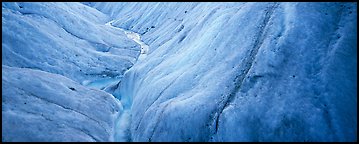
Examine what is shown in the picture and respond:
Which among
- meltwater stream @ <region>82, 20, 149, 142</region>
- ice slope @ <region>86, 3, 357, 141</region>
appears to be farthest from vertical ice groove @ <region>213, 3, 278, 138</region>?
meltwater stream @ <region>82, 20, 149, 142</region>

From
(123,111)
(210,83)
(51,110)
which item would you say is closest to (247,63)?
(210,83)

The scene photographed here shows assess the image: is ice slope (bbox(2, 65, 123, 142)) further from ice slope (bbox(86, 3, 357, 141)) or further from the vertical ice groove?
the vertical ice groove

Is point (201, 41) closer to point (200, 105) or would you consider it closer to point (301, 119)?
point (200, 105)

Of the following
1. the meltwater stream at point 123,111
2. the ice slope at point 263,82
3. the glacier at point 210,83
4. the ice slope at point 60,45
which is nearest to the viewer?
the ice slope at point 263,82

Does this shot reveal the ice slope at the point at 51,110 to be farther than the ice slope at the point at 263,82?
Yes

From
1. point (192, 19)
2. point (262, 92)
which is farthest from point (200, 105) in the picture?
point (192, 19)

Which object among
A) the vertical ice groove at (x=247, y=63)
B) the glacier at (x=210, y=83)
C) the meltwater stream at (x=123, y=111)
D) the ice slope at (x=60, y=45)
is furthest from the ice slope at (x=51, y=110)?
the vertical ice groove at (x=247, y=63)

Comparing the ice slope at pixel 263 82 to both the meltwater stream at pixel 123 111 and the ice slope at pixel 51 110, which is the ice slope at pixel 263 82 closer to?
the meltwater stream at pixel 123 111
